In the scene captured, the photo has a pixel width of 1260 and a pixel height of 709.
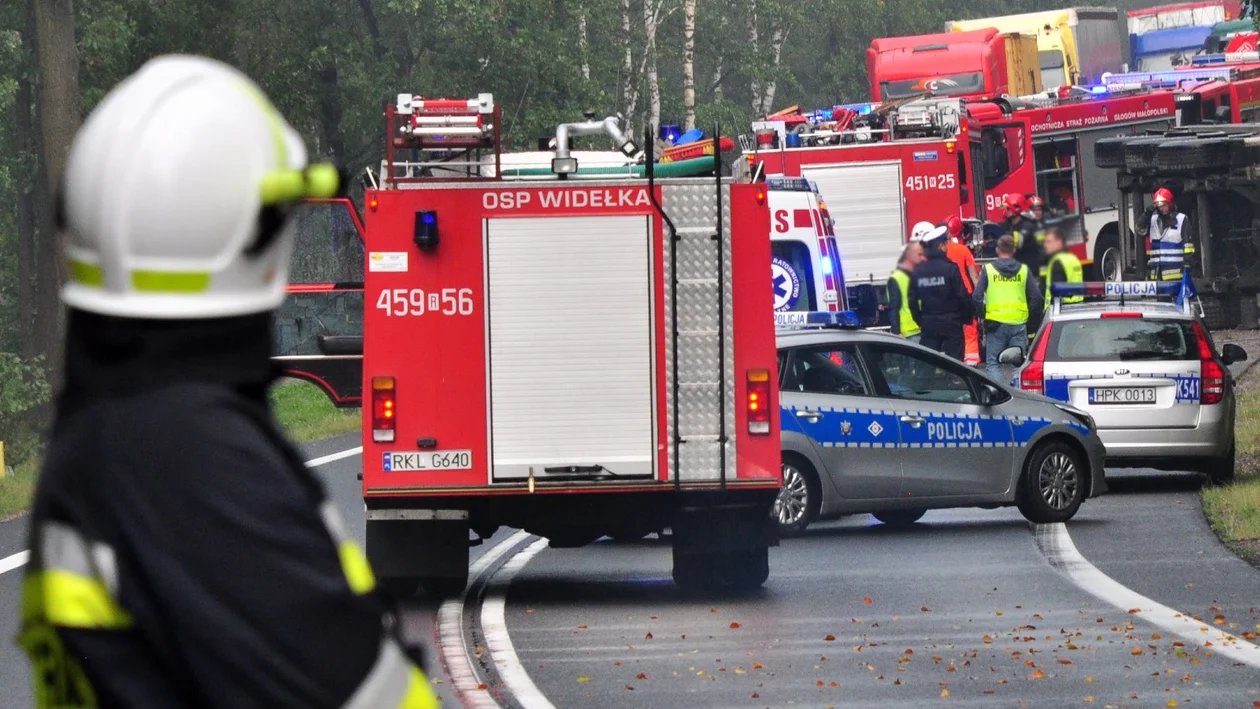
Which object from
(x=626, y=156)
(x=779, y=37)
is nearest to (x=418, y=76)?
(x=626, y=156)

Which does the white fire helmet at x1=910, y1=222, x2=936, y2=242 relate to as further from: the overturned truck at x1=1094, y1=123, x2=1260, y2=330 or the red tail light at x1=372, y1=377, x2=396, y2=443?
the red tail light at x1=372, y1=377, x2=396, y2=443

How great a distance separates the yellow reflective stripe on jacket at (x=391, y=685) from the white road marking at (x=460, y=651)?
6645mm

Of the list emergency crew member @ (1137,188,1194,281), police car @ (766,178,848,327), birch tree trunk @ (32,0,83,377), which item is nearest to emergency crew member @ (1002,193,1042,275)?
police car @ (766,178,848,327)

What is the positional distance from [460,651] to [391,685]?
27.1 ft

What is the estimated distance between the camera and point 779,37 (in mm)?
64250

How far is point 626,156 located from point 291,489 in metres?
11.2

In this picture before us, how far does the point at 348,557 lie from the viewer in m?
1.93

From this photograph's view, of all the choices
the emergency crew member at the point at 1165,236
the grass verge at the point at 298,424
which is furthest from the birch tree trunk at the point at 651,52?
the emergency crew member at the point at 1165,236

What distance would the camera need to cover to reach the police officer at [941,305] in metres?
20.3

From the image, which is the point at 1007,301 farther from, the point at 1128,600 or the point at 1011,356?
the point at 1128,600

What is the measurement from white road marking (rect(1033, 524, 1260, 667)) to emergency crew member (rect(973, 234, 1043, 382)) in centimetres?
586

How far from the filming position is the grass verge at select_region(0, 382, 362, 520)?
17672 mm

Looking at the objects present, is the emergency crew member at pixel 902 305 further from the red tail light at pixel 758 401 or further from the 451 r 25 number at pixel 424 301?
the 451 r 25 number at pixel 424 301

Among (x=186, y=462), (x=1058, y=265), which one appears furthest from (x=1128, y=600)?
(x=1058, y=265)
